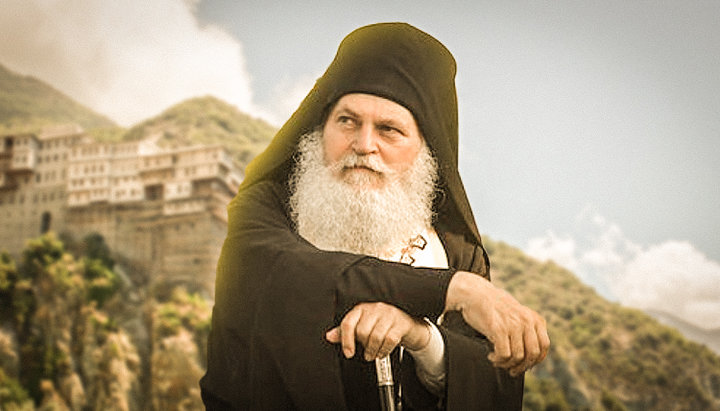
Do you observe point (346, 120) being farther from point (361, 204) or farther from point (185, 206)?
point (185, 206)

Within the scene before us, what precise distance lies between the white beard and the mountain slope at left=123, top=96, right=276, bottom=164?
338 inches

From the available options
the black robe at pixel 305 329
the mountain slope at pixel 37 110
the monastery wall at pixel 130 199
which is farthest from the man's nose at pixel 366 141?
the mountain slope at pixel 37 110

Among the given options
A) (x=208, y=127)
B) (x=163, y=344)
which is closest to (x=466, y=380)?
(x=163, y=344)

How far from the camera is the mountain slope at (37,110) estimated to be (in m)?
10.9

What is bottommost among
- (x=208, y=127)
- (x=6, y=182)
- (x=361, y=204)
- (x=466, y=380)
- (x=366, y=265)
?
(x=466, y=380)

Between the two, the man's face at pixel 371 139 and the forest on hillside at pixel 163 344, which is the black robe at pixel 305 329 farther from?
the forest on hillside at pixel 163 344

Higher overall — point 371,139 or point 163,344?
point 371,139

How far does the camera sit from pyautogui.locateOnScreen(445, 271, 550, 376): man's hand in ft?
5.76

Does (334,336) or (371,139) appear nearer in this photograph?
(334,336)

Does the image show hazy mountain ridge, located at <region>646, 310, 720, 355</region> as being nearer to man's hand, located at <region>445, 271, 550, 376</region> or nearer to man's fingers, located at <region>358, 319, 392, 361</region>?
man's hand, located at <region>445, 271, 550, 376</region>

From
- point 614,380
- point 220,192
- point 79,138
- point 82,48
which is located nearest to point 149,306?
point 220,192

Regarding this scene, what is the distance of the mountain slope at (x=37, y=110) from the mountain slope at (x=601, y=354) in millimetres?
7478

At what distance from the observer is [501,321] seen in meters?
1.76

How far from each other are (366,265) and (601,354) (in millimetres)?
10840
